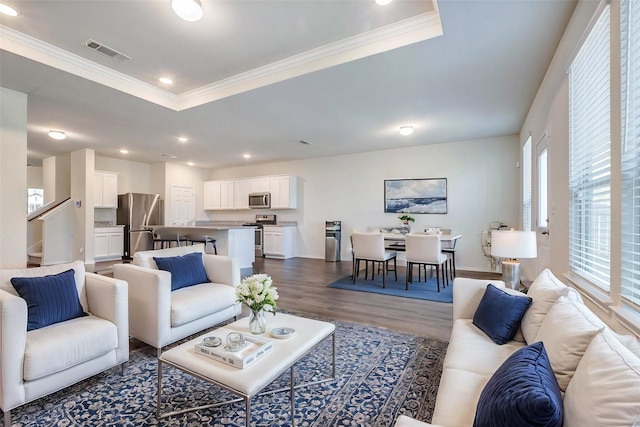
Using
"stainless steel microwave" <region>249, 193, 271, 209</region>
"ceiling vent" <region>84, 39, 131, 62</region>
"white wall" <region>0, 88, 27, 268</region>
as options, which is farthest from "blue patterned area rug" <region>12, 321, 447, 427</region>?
"stainless steel microwave" <region>249, 193, 271, 209</region>

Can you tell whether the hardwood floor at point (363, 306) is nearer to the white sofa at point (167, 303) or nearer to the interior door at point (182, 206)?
the white sofa at point (167, 303)

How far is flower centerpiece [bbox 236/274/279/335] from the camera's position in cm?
187

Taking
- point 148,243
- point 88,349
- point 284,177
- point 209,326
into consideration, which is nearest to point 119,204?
point 148,243

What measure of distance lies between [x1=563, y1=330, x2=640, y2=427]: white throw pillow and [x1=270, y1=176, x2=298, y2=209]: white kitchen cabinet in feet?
22.9

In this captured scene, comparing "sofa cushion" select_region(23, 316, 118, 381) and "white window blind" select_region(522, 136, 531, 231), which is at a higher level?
"white window blind" select_region(522, 136, 531, 231)

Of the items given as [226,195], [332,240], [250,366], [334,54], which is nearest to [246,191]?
[226,195]

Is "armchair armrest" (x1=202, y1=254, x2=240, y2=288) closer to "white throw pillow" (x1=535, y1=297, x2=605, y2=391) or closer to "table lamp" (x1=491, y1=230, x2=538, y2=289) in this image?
"table lamp" (x1=491, y1=230, x2=538, y2=289)

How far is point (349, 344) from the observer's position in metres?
2.64

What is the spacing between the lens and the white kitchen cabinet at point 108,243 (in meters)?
7.07

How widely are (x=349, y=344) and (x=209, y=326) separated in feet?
4.37

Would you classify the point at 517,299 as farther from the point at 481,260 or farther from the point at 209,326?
the point at 481,260

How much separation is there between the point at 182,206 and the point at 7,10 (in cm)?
659

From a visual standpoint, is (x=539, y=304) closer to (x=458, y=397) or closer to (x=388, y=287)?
(x=458, y=397)

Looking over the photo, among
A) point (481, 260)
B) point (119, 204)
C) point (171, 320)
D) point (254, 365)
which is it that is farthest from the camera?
point (119, 204)
